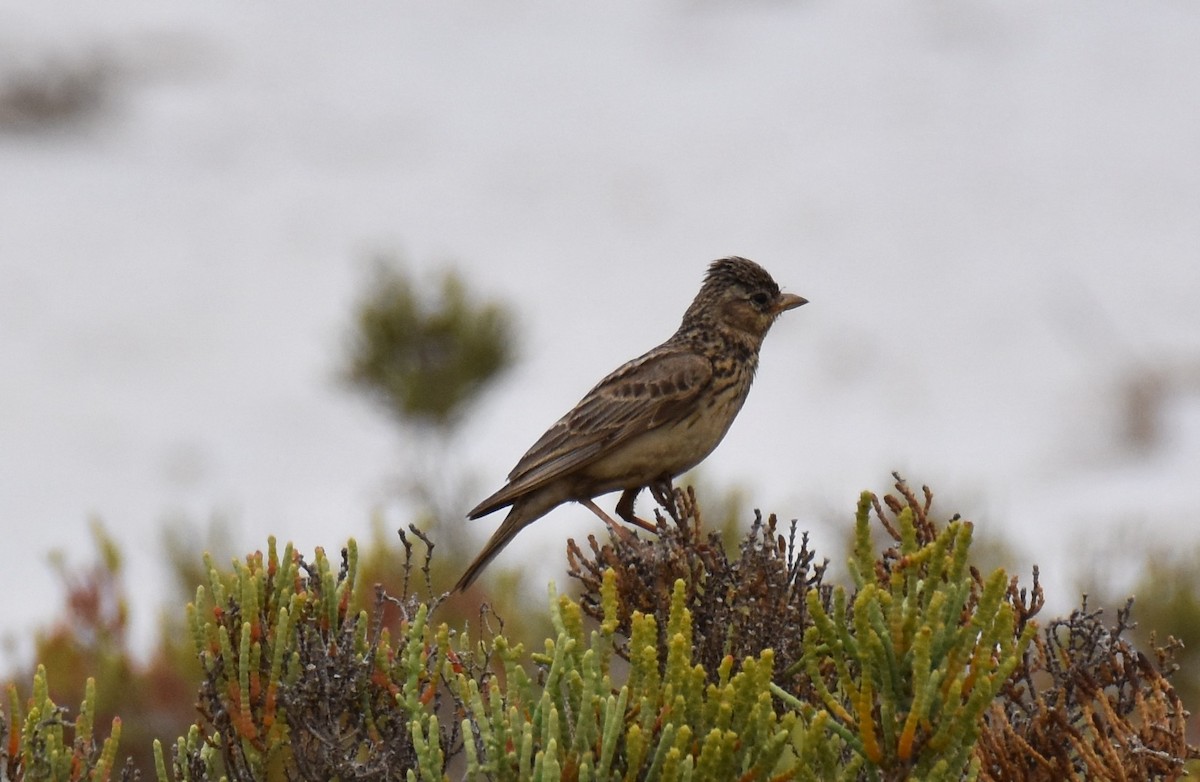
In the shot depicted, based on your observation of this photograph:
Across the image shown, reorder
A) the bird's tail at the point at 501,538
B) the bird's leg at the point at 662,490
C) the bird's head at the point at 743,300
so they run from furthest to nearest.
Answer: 1. the bird's head at the point at 743,300
2. the bird's leg at the point at 662,490
3. the bird's tail at the point at 501,538

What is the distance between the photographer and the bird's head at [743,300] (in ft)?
23.2

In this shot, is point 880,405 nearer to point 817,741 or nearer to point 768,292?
point 768,292

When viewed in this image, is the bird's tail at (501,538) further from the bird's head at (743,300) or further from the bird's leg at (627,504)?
the bird's head at (743,300)

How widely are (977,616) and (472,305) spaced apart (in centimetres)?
964

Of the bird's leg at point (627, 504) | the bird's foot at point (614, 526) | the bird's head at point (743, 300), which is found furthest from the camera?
the bird's head at point (743, 300)

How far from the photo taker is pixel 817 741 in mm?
3332

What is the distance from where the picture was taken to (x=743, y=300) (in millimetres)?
7090

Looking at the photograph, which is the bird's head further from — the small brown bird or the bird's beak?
the small brown bird

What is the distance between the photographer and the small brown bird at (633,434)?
6.42 metres

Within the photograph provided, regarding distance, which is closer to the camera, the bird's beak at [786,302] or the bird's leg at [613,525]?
the bird's leg at [613,525]

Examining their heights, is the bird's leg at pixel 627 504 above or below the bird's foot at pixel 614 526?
above

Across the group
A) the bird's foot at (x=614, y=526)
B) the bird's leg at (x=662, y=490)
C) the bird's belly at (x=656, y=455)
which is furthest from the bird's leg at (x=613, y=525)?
the bird's leg at (x=662, y=490)

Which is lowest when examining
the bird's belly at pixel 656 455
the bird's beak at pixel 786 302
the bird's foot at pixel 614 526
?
the bird's foot at pixel 614 526

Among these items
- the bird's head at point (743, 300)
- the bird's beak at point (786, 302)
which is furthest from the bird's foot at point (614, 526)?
the bird's beak at point (786, 302)
